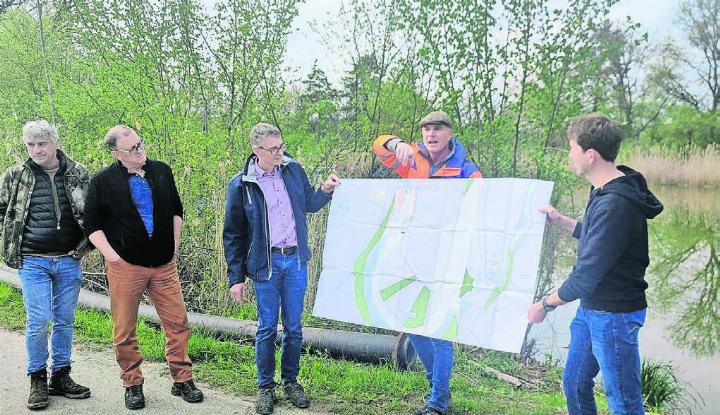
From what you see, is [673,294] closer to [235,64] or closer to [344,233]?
[344,233]

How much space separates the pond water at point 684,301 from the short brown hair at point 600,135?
3.47m

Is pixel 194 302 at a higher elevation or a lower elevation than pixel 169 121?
lower

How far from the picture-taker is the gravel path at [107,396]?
13.3 feet

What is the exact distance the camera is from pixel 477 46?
5.61 metres

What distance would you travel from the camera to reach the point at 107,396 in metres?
4.32

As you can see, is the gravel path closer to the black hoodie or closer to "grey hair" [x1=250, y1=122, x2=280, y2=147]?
"grey hair" [x1=250, y1=122, x2=280, y2=147]

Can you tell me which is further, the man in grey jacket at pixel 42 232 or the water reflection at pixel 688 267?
the water reflection at pixel 688 267

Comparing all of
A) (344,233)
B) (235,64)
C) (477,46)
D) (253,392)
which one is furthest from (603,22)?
(253,392)

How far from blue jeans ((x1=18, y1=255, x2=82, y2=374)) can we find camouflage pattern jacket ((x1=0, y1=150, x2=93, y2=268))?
0.36 feet

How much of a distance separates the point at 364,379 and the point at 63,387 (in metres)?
2.21

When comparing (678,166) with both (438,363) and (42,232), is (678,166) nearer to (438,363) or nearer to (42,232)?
(438,363)

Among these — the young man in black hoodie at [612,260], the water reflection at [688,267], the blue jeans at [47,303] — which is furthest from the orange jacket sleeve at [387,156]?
the water reflection at [688,267]

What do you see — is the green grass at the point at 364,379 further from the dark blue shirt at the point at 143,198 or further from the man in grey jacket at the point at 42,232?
the dark blue shirt at the point at 143,198

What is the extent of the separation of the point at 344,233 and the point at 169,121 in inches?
→ 149
